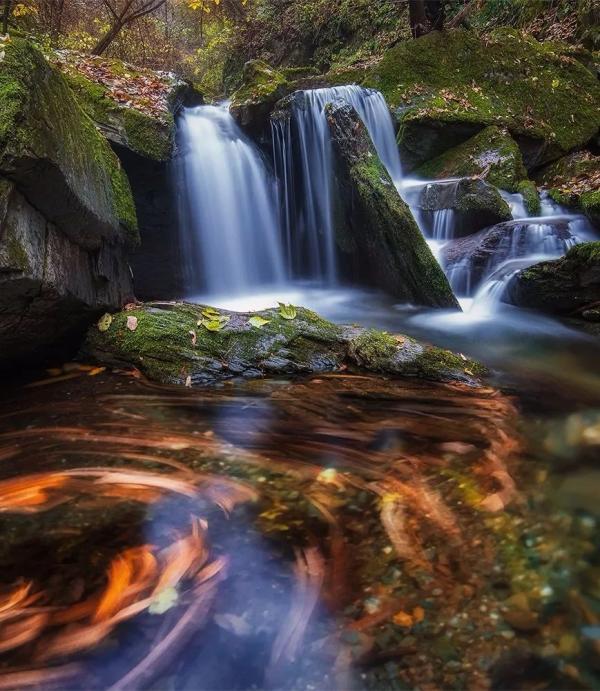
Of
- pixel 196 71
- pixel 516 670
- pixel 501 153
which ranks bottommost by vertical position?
pixel 516 670

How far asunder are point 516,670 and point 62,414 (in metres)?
3.29

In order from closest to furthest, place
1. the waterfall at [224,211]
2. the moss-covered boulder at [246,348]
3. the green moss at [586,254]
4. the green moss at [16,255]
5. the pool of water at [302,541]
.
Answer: the pool of water at [302,541]
the green moss at [16,255]
the moss-covered boulder at [246,348]
the green moss at [586,254]
the waterfall at [224,211]

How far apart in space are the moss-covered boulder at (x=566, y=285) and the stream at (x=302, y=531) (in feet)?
5.32

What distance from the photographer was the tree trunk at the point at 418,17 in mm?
12297

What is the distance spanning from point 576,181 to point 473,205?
3.11 metres

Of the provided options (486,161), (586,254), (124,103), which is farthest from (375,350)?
(486,161)

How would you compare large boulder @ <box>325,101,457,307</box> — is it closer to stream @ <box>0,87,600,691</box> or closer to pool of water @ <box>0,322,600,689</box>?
stream @ <box>0,87,600,691</box>

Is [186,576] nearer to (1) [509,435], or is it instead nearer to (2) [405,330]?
(1) [509,435]

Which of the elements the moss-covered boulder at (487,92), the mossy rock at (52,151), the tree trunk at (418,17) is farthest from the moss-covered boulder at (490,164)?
the mossy rock at (52,151)

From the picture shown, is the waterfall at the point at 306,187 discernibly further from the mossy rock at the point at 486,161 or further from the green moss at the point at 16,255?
the green moss at the point at 16,255

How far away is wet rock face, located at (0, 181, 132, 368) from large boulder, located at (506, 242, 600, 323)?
5.07 metres

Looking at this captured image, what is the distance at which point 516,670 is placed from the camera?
5.29 ft

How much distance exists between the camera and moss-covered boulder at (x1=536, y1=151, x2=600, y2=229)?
8.20 metres

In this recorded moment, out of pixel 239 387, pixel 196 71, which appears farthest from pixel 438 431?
pixel 196 71
